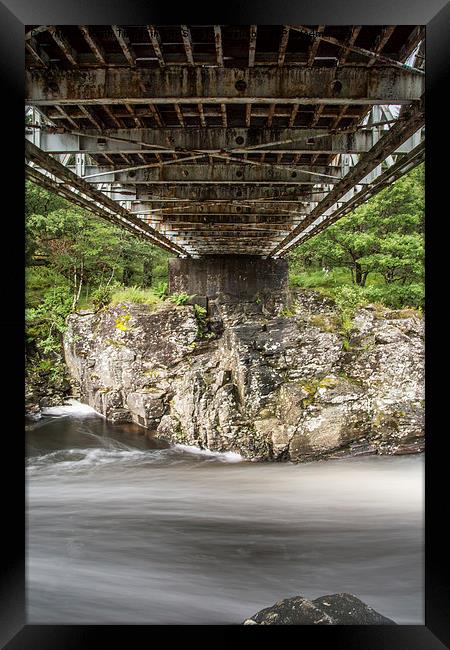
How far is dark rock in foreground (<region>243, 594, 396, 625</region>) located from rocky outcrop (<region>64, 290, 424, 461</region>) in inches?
266

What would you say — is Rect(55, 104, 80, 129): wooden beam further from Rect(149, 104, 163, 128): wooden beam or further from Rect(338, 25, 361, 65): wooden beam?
Rect(338, 25, 361, 65): wooden beam

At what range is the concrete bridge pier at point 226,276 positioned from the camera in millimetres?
19047

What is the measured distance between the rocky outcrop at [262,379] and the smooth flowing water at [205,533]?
550 mm

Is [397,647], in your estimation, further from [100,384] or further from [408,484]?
[100,384]

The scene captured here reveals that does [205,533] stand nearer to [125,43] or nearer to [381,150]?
[381,150]

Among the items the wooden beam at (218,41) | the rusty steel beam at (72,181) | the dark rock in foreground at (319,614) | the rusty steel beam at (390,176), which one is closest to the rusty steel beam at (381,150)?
the rusty steel beam at (390,176)

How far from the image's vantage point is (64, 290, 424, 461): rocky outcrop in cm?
1202

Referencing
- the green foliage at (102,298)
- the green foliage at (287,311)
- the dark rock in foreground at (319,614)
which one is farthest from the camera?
the green foliage at (287,311)

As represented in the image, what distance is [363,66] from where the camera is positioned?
182 inches

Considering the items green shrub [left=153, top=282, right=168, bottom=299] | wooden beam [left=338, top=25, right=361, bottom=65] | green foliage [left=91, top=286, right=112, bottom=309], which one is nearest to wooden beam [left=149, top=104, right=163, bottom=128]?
wooden beam [left=338, top=25, right=361, bottom=65]
